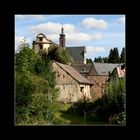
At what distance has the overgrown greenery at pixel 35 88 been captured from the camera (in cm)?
409

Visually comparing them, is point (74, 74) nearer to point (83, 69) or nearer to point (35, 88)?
point (83, 69)

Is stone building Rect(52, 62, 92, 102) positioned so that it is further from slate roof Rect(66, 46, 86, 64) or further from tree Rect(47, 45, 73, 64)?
slate roof Rect(66, 46, 86, 64)

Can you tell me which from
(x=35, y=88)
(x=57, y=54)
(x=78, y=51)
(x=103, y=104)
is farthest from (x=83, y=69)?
(x=35, y=88)

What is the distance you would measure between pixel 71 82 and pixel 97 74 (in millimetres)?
750

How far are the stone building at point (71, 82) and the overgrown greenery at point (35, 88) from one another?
0.32 metres

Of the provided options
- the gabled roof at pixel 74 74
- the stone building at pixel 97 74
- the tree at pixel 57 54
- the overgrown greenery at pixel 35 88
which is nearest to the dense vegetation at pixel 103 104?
the stone building at pixel 97 74

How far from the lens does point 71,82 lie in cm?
898

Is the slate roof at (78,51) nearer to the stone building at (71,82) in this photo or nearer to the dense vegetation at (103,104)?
the stone building at (71,82)

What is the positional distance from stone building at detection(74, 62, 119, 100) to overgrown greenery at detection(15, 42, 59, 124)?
33.4 inches

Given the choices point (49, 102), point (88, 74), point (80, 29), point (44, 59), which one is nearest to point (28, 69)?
point (49, 102)

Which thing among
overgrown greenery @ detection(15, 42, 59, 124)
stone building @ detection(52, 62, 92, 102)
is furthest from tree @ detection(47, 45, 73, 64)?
overgrown greenery @ detection(15, 42, 59, 124)

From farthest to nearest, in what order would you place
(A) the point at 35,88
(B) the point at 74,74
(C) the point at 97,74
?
(B) the point at 74,74 → (C) the point at 97,74 → (A) the point at 35,88
